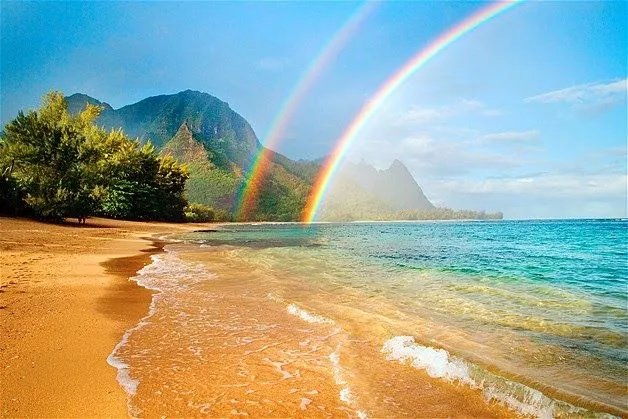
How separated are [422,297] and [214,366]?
771 centimetres

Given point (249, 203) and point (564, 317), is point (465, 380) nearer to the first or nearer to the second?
point (564, 317)

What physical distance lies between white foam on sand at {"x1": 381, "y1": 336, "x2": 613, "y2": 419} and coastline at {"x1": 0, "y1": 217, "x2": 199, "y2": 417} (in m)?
4.17

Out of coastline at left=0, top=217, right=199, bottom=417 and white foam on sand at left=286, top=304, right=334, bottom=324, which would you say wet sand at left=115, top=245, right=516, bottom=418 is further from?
coastline at left=0, top=217, right=199, bottom=417

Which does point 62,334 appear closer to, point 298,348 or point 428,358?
point 298,348

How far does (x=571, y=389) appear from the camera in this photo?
17.3ft

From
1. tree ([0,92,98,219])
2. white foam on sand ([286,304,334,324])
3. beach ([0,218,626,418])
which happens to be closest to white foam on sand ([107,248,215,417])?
beach ([0,218,626,418])

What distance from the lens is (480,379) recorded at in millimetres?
5258

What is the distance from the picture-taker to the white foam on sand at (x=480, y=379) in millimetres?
4508

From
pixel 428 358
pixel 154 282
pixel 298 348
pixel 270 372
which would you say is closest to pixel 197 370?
pixel 270 372

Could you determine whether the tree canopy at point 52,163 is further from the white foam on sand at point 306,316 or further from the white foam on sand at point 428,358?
the white foam on sand at point 428,358

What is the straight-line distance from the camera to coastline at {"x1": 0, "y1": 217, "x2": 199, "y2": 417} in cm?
413

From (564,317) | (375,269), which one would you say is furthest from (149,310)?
(375,269)

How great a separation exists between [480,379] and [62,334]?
22.2 ft

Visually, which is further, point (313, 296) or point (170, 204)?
point (170, 204)
